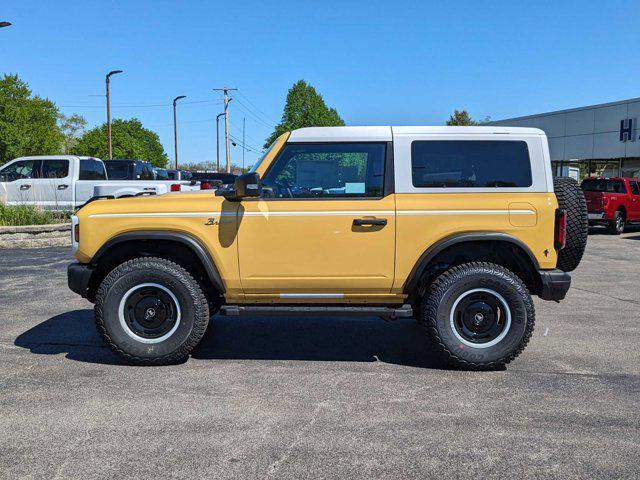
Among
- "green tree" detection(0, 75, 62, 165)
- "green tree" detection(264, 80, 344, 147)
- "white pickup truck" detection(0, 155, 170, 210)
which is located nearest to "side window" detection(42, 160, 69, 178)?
"white pickup truck" detection(0, 155, 170, 210)

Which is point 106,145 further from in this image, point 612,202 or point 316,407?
point 316,407

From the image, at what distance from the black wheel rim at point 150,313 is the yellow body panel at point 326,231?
0.52 m

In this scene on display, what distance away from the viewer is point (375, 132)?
4824 millimetres

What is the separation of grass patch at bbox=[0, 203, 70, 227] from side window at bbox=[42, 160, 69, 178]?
131 centimetres

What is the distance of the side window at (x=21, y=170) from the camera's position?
1529cm

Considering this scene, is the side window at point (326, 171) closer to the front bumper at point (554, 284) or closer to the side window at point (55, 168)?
the front bumper at point (554, 284)

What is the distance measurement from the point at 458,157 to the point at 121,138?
82.0 meters

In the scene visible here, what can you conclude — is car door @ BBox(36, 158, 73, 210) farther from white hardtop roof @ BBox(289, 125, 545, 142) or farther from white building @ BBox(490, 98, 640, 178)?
white building @ BBox(490, 98, 640, 178)

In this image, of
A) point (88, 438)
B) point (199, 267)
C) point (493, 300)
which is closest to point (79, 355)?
point (199, 267)

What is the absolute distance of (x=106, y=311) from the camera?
4711mm

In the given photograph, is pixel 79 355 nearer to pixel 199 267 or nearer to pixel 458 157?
pixel 199 267

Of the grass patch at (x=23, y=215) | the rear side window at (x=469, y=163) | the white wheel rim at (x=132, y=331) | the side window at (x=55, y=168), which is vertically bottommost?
the white wheel rim at (x=132, y=331)

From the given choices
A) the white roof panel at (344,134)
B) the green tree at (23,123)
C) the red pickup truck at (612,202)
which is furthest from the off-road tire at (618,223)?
the green tree at (23,123)

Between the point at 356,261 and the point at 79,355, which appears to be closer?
the point at 356,261
